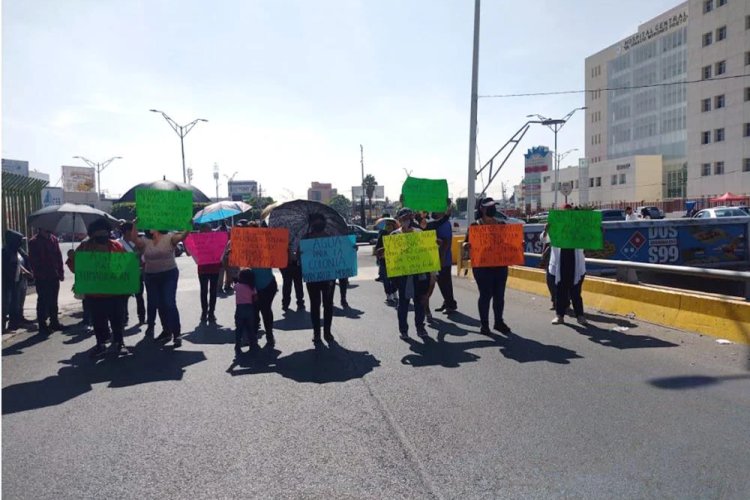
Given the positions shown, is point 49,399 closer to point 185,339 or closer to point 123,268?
point 123,268

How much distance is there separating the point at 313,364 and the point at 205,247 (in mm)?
3946

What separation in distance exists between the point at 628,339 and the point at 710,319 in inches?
46.5

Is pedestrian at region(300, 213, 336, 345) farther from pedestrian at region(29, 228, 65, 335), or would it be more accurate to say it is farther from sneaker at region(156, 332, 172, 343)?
A: pedestrian at region(29, 228, 65, 335)

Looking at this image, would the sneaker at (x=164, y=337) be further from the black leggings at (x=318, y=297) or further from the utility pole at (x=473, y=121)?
the utility pole at (x=473, y=121)

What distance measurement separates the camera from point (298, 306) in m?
11.8

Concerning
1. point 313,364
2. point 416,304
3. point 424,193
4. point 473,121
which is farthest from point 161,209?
point 473,121

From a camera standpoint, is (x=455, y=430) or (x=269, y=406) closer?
(x=455, y=430)

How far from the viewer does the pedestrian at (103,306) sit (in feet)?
→ 25.7

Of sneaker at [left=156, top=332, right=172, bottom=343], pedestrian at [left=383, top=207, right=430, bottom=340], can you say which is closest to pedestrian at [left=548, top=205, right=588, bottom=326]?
pedestrian at [left=383, top=207, right=430, bottom=340]

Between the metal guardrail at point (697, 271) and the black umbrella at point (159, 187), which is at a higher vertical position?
the black umbrella at point (159, 187)

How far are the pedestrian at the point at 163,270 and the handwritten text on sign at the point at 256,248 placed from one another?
3.22ft

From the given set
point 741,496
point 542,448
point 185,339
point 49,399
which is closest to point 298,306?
point 185,339

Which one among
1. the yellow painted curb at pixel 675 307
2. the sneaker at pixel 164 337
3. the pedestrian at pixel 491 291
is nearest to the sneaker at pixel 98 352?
the sneaker at pixel 164 337

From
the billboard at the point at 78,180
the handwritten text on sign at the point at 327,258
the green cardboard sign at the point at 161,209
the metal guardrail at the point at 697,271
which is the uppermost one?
the billboard at the point at 78,180
